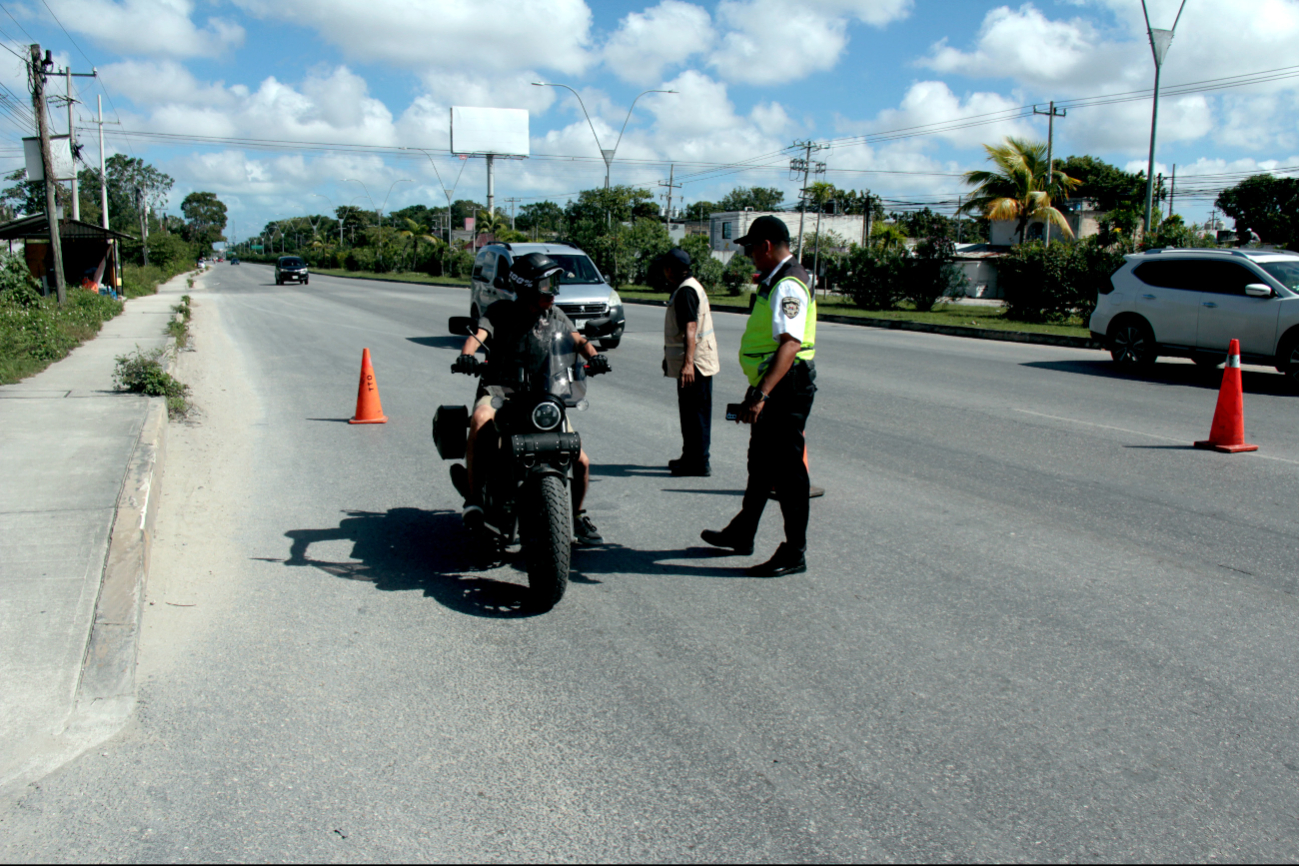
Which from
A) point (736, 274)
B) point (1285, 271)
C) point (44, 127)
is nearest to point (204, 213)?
point (736, 274)

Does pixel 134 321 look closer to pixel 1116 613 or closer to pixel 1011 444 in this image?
A: pixel 1011 444

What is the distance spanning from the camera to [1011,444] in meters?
8.69

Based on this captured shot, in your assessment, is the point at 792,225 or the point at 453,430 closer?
the point at 453,430

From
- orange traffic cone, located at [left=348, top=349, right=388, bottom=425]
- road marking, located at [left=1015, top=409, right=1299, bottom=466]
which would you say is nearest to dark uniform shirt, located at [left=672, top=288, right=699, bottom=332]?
orange traffic cone, located at [left=348, top=349, right=388, bottom=425]

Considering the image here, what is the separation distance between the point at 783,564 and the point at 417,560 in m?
1.96

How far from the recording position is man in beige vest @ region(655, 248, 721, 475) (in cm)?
718

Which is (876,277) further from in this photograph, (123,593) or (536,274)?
(123,593)

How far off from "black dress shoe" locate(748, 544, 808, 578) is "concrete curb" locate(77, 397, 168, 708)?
2.87m

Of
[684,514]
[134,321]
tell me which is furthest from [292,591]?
[134,321]

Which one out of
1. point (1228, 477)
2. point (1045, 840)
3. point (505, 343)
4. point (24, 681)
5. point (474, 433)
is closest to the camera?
point (1045, 840)

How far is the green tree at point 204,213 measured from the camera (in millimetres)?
161875

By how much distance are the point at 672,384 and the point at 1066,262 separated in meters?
15.7

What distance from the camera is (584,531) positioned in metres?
5.43

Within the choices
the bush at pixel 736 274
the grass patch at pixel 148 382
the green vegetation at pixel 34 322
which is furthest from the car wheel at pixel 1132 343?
the bush at pixel 736 274
